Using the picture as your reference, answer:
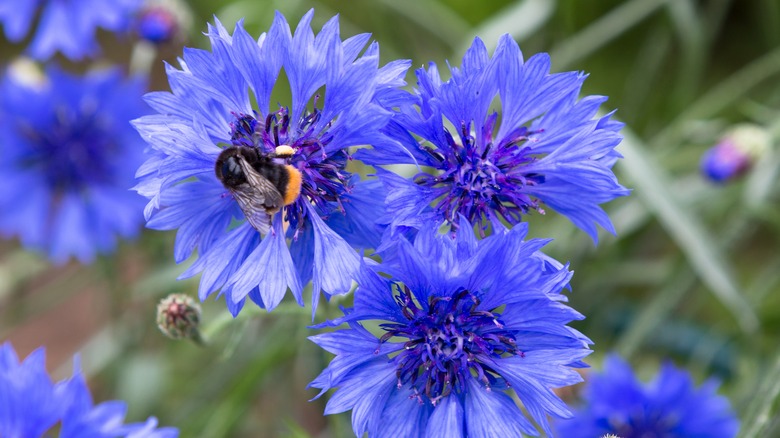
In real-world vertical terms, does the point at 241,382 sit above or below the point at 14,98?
below

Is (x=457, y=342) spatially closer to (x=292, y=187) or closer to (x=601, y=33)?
(x=292, y=187)

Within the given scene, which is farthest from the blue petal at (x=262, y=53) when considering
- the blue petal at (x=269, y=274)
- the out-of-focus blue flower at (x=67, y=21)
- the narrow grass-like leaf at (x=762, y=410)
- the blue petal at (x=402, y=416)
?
the out-of-focus blue flower at (x=67, y=21)

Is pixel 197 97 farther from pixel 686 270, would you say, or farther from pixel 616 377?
pixel 686 270

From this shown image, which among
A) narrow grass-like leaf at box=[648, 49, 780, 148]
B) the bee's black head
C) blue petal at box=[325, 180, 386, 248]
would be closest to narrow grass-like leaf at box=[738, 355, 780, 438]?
blue petal at box=[325, 180, 386, 248]

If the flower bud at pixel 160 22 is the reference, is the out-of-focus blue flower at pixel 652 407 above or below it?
below

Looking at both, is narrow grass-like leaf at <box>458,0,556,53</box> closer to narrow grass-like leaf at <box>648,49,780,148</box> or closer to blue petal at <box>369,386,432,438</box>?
narrow grass-like leaf at <box>648,49,780,148</box>

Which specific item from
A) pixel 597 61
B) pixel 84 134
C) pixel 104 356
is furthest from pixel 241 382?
pixel 597 61

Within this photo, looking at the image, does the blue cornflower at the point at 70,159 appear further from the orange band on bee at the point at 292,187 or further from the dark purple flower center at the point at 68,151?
the orange band on bee at the point at 292,187
